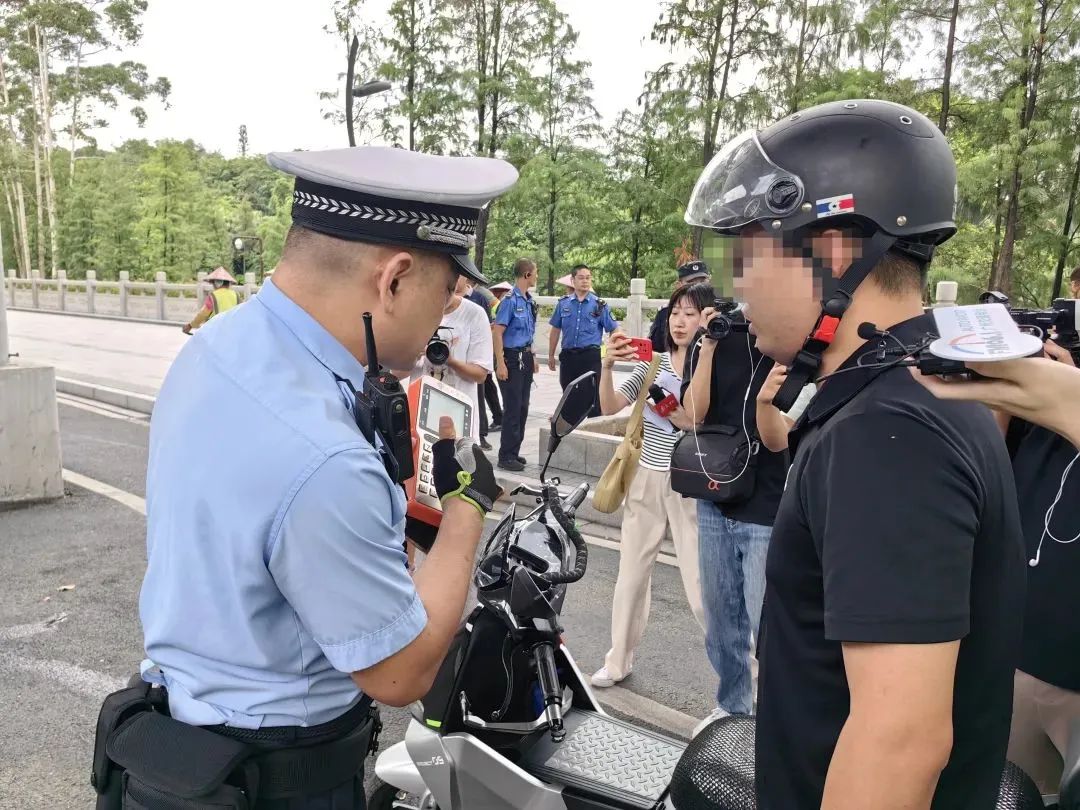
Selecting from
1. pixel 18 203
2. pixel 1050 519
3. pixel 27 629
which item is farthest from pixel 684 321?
pixel 18 203

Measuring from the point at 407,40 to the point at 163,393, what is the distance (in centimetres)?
1958

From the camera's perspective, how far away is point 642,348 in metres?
4.04

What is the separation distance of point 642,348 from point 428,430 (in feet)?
6.77

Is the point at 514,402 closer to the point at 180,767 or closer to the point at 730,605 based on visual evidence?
the point at 730,605

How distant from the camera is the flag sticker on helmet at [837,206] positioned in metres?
1.29

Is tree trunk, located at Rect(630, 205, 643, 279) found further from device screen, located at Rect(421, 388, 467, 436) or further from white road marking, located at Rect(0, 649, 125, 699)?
device screen, located at Rect(421, 388, 467, 436)

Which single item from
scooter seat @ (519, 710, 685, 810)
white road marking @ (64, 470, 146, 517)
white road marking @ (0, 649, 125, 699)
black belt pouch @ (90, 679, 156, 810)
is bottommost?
white road marking @ (64, 470, 146, 517)

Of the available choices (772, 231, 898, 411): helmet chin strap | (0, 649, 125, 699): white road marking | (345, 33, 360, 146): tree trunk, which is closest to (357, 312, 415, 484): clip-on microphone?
(772, 231, 898, 411): helmet chin strap

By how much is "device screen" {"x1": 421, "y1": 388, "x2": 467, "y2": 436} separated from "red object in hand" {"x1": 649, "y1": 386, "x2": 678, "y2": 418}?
5.42 ft

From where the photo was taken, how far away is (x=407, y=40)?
62.7ft

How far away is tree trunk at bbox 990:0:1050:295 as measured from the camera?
1438 centimetres

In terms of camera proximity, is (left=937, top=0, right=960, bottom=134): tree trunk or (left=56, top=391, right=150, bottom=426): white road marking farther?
(left=937, top=0, right=960, bottom=134): tree trunk

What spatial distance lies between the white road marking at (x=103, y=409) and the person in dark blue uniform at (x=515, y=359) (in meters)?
4.56

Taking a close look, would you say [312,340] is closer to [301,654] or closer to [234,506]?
[234,506]
